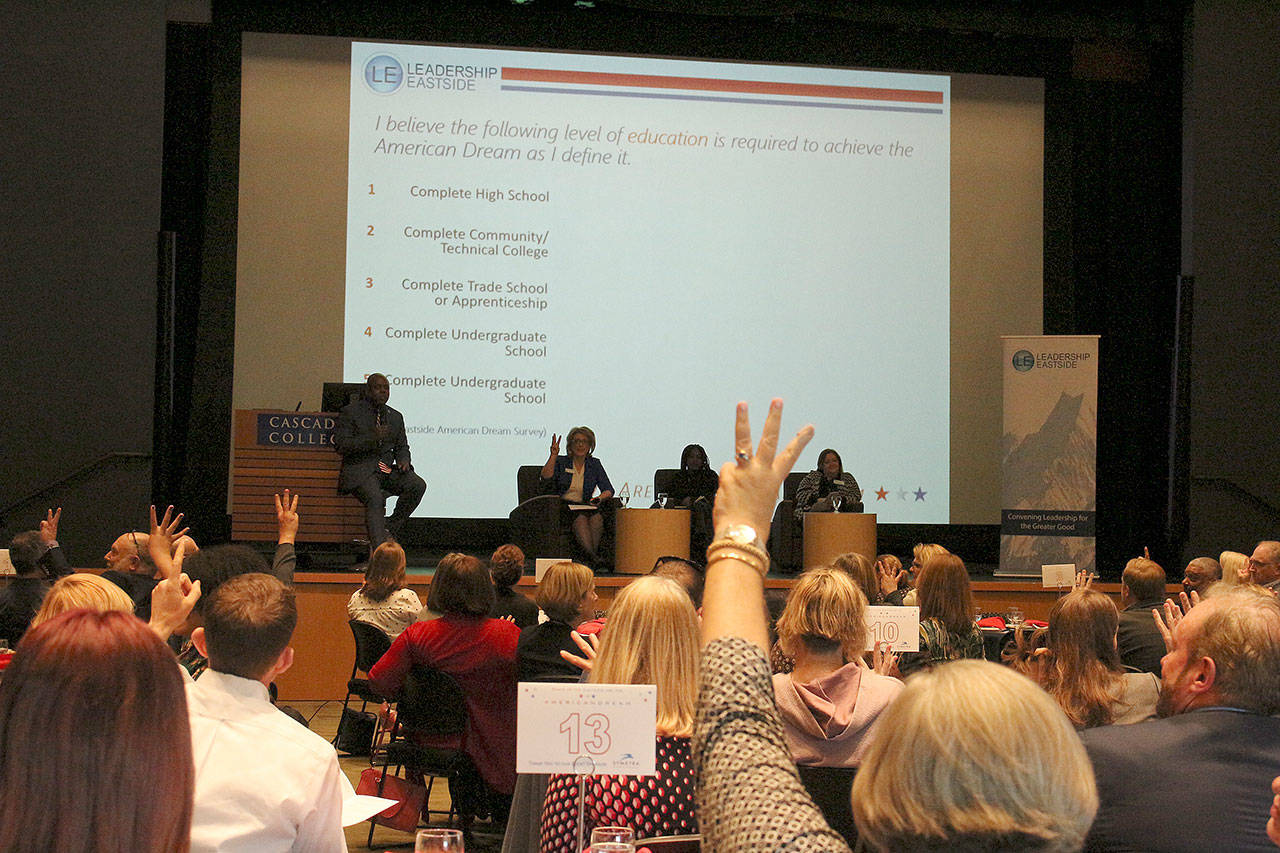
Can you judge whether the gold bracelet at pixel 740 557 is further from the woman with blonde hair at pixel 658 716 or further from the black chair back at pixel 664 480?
the black chair back at pixel 664 480

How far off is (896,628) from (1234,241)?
799cm

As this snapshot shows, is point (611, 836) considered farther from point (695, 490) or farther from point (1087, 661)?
point (695, 490)

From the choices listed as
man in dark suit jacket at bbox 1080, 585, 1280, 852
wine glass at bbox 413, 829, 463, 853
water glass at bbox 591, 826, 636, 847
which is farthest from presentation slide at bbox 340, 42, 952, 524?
wine glass at bbox 413, 829, 463, 853

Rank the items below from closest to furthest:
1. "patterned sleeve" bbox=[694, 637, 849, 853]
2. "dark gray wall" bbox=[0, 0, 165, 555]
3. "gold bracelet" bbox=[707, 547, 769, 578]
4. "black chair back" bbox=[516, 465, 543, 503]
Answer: "patterned sleeve" bbox=[694, 637, 849, 853] → "gold bracelet" bbox=[707, 547, 769, 578] → "black chair back" bbox=[516, 465, 543, 503] → "dark gray wall" bbox=[0, 0, 165, 555]

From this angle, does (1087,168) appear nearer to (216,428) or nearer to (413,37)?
(413,37)

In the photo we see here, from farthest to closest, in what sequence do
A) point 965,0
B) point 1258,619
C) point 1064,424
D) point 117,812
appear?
point 965,0
point 1064,424
point 1258,619
point 117,812

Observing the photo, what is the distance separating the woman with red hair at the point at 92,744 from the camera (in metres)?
1.25

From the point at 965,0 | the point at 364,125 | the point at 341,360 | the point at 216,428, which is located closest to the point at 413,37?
the point at 364,125

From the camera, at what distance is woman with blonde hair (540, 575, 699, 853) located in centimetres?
246

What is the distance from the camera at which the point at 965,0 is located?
10688 millimetres

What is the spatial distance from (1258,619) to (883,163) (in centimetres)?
872

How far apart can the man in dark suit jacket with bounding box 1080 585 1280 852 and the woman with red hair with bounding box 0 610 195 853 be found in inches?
58.5

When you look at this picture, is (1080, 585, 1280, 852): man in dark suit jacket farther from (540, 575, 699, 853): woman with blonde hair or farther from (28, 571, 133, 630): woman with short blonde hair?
(28, 571, 133, 630): woman with short blonde hair

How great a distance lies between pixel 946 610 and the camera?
464 centimetres
